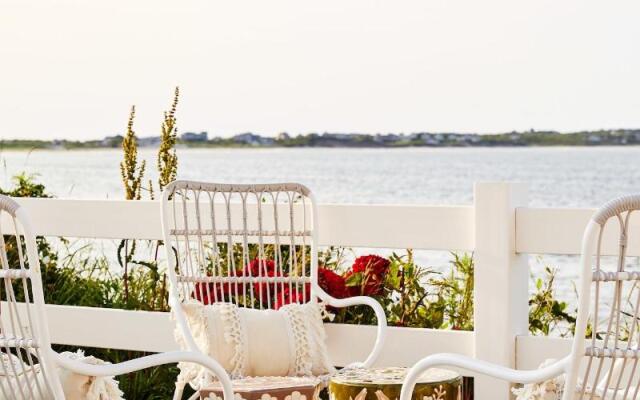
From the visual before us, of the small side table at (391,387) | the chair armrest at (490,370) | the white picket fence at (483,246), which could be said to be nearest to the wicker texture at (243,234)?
the white picket fence at (483,246)

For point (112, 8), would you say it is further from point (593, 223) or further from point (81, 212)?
point (593, 223)

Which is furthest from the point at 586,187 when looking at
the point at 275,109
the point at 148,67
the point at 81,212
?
the point at 81,212

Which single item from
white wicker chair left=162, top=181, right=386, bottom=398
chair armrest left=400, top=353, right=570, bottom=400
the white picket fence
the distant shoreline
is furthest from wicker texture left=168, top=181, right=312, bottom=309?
the distant shoreline

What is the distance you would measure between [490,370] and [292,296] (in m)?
1.61

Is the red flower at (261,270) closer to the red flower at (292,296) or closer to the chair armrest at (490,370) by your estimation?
the red flower at (292,296)

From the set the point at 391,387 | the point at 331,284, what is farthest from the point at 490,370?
the point at 331,284

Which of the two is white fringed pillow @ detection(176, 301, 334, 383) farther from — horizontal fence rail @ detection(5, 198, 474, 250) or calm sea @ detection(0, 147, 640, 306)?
calm sea @ detection(0, 147, 640, 306)

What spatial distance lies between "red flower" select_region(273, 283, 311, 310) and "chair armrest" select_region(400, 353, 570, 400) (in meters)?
1.30

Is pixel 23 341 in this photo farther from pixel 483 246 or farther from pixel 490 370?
pixel 483 246

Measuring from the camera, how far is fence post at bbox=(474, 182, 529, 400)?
11.1ft

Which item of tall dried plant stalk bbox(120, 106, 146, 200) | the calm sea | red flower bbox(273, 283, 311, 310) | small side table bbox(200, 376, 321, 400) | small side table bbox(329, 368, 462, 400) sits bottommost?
the calm sea

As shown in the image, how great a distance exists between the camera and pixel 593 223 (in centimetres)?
194

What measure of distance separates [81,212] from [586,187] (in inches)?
975

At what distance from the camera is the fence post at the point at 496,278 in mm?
3395
